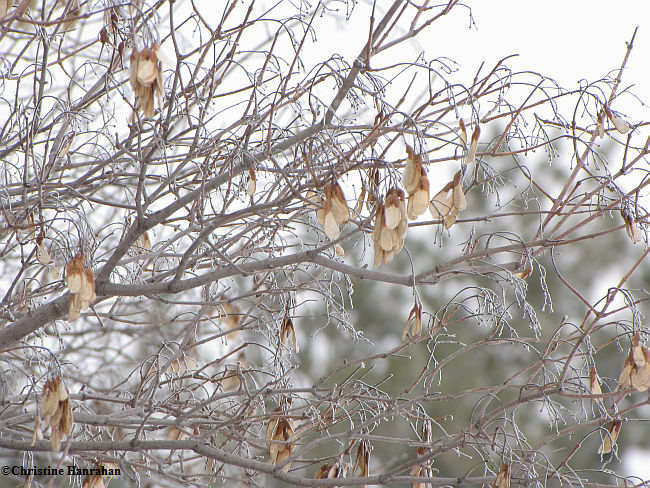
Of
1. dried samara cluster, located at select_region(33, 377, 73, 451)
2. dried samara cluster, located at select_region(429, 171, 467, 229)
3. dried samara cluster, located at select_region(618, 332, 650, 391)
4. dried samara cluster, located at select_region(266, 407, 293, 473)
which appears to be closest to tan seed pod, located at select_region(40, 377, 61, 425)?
dried samara cluster, located at select_region(33, 377, 73, 451)

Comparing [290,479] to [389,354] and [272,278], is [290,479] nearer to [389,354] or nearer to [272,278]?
[389,354]

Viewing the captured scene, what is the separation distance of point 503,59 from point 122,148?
1117 mm

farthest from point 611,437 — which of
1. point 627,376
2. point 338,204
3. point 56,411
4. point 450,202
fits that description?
point 56,411

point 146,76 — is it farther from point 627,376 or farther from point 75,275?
point 627,376

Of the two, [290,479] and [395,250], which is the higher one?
[395,250]

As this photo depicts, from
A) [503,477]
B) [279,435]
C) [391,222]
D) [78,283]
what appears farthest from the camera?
[279,435]

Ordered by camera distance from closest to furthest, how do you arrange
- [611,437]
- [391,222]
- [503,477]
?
[391,222] → [503,477] → [611,437]

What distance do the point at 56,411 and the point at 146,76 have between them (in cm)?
81

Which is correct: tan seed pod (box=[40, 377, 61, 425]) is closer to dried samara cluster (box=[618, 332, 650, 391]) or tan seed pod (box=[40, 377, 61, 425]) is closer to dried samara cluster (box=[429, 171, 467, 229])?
dried samara cluster (box=[429, 171, 467, 229])

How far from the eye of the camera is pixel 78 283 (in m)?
1.68

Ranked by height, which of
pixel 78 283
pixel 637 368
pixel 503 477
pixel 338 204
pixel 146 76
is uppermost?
pixel 146 76

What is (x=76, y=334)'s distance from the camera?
3.44 m

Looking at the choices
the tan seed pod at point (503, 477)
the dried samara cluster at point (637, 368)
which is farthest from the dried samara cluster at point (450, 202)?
the tan seed pod at point (503, 477)

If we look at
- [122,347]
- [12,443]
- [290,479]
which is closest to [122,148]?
[12,443]
